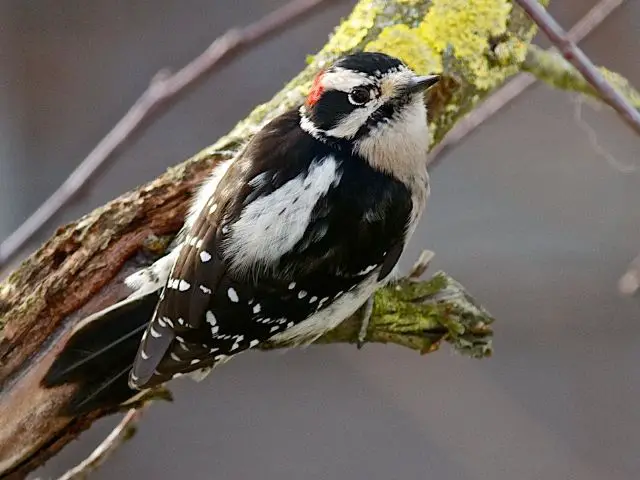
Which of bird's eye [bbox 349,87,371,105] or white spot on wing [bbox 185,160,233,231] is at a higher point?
white spot on wing [bbox 185,160,233,231]

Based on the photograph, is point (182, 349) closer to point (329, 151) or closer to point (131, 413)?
point (131, 413)

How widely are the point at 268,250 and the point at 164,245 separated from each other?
0.25 metres

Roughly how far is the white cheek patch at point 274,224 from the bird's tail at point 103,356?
19 cm

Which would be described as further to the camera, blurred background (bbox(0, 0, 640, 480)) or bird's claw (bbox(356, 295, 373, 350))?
blurred background (bbox(0, 0, 640, 480))

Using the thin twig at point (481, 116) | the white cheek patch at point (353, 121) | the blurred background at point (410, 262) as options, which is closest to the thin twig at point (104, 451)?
the white cheek patch at point (353, 121)

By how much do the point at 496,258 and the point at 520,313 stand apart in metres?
0.19

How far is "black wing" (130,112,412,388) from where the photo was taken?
1490 millimetres

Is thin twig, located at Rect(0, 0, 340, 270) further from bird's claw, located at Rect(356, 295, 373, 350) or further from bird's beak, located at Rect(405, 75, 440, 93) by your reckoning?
bird's claw, located at Rect(356, 295, 373, 350)

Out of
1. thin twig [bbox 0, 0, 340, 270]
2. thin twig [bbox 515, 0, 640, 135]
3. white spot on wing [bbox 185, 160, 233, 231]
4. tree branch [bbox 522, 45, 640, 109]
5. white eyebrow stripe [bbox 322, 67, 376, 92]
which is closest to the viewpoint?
thin twig [bbox 515, 0, 640, 135]

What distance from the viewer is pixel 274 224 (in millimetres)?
1487

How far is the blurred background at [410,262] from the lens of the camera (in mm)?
3000

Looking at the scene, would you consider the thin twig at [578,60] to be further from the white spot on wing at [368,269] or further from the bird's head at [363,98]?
A: the white spot on wing at [368,269]

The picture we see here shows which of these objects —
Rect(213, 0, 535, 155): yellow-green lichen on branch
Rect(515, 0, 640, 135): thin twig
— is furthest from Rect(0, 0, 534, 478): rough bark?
Rect(515, 0, 640, 135): thin twig

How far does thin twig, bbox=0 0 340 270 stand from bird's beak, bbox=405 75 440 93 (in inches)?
7.6
